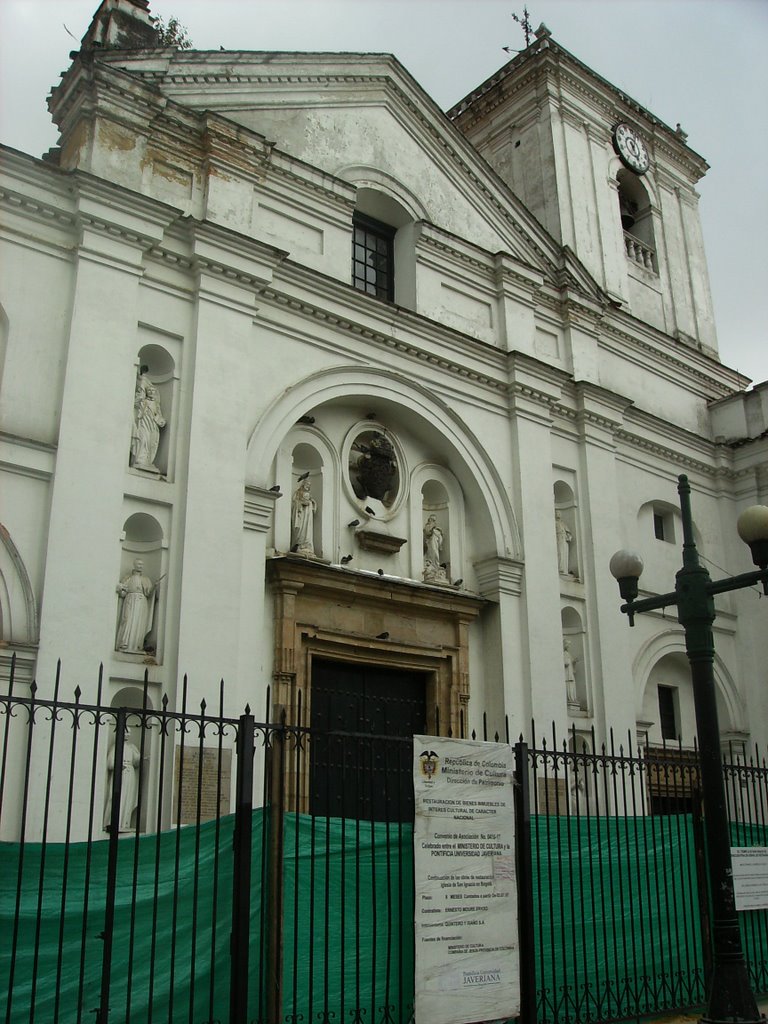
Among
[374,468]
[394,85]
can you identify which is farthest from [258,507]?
[394,85]

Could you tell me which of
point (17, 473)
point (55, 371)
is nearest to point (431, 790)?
point (17, 473)

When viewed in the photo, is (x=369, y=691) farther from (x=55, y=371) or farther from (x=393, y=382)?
(x=55, y=371)

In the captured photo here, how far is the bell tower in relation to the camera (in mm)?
20672

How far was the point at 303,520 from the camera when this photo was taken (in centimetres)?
1381

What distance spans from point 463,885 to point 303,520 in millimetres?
6590

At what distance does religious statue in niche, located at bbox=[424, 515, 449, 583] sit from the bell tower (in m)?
7.24

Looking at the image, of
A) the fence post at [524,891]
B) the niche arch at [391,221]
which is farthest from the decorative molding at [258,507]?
the fence post at [524,891]

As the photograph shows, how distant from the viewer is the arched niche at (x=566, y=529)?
16775mm

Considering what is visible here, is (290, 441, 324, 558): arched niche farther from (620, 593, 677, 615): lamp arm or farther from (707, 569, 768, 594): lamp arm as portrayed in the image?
(707, 569, 768, 594): lamp arm

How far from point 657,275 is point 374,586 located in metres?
11.6

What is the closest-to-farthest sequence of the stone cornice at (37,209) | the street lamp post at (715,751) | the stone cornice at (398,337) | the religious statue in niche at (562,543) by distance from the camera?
the street lamp post at (715,751) < the stone cornice at (37,209) < the stone cornice at (398,337) < the religious statue in niche at (562,543)

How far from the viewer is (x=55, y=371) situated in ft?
38.2

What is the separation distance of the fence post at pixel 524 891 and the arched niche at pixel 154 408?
18.8 feet

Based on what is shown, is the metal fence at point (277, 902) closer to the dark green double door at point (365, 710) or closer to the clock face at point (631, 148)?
the dark green double door at point (365, 710)
